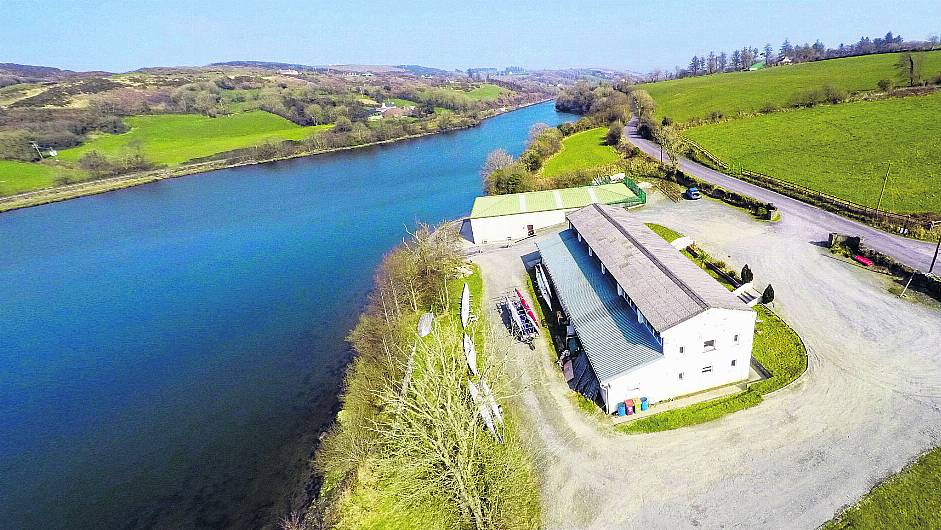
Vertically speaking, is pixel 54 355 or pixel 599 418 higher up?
pixel 599 418

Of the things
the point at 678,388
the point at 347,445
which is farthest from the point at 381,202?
the point at 678,388

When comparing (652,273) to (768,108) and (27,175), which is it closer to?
(768,108)

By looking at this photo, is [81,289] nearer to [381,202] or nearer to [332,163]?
[381,202]

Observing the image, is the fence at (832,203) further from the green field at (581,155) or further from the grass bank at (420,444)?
the grass bank at (420,444)

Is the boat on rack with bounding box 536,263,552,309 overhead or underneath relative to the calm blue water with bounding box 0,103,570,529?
overhead

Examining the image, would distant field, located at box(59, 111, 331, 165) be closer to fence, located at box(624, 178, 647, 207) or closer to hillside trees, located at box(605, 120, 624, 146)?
hillside trees, located at box(605, 120, 624, 146)

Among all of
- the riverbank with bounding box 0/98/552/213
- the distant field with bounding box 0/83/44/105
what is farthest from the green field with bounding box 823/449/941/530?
the distant field with bounding box 0/83/44/105
